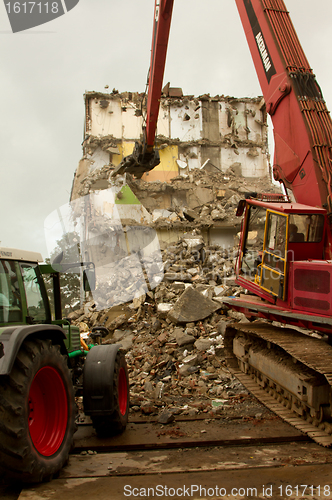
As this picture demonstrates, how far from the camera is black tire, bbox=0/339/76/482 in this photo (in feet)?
7.31

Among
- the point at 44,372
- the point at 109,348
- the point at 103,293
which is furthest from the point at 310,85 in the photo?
the point at 103,293

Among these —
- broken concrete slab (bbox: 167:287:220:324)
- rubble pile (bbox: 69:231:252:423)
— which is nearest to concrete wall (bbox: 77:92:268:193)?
rubble pile (bbox: 69:231:252:423)

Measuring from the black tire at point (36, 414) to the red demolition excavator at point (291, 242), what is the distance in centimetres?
235

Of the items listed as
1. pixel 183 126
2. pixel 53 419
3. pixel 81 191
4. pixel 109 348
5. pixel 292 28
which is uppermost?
pixel 183 126

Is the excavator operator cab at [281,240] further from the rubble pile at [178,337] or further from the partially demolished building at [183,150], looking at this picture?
the partially demolished building at [183,150]

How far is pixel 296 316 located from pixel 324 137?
7.10 ft

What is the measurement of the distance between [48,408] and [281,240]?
3181mm

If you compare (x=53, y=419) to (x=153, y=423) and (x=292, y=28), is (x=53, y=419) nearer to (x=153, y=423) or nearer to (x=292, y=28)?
(x=153, y=423)

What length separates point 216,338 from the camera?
23.3 feet

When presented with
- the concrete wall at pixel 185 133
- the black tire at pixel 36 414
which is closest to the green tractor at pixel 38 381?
the black tire at pixel 36 414

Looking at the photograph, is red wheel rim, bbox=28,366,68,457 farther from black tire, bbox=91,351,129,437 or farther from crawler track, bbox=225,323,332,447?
crawler track, bbox=225,323,332,447

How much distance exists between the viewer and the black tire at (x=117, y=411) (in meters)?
3.80

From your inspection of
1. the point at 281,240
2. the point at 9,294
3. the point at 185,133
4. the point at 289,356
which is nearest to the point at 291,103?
the point at 281,240

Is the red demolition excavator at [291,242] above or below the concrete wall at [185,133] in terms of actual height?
below
